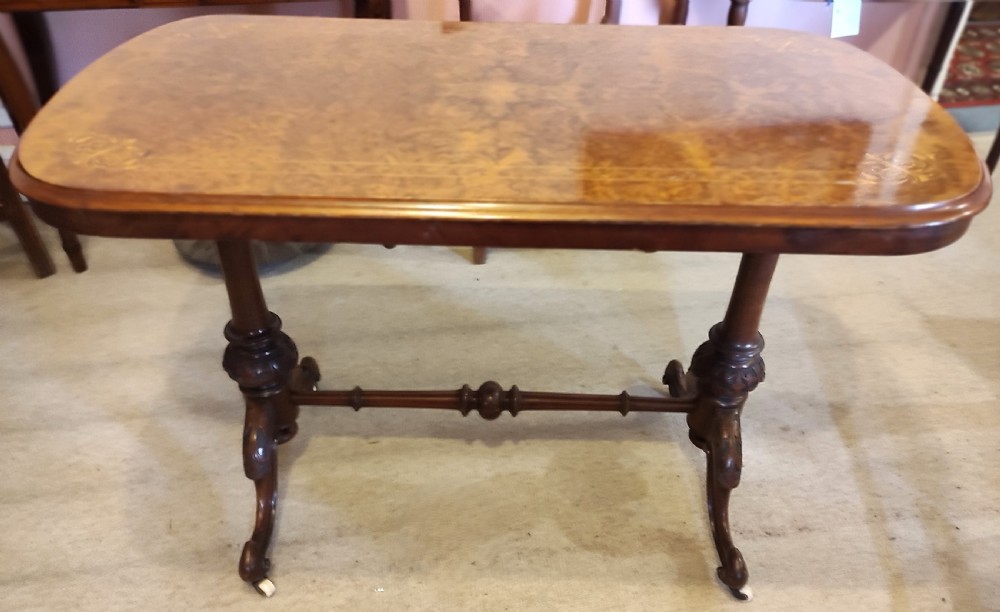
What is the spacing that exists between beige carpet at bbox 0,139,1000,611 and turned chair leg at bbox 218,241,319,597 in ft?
0.20

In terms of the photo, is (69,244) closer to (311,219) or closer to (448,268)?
(448,268)

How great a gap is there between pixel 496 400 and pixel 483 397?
0.02 m

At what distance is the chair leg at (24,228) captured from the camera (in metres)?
1.78

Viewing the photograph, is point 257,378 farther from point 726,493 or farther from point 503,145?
point 726,493

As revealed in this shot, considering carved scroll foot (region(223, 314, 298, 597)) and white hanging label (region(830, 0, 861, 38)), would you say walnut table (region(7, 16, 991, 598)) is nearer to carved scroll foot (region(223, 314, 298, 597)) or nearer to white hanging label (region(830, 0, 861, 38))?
carved scroll foot (region(223, 314, 298, 597))

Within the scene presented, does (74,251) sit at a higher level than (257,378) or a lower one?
lower

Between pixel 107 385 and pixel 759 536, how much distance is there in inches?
53.7

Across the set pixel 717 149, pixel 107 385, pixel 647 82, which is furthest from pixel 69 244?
pixel 717 149

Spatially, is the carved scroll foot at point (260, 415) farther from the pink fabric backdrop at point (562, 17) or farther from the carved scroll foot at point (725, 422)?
the pink fabric backdrop at point (562, 17)

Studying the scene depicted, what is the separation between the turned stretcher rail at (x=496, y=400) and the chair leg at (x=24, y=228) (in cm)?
97

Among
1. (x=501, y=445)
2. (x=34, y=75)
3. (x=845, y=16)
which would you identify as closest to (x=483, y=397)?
(x=501, y=445)

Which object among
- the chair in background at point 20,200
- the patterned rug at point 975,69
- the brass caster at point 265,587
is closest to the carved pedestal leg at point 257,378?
→ the brass caster at point 265,587

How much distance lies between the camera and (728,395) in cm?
129

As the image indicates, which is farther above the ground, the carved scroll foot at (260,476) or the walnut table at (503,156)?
the walnut table at (503,156)
